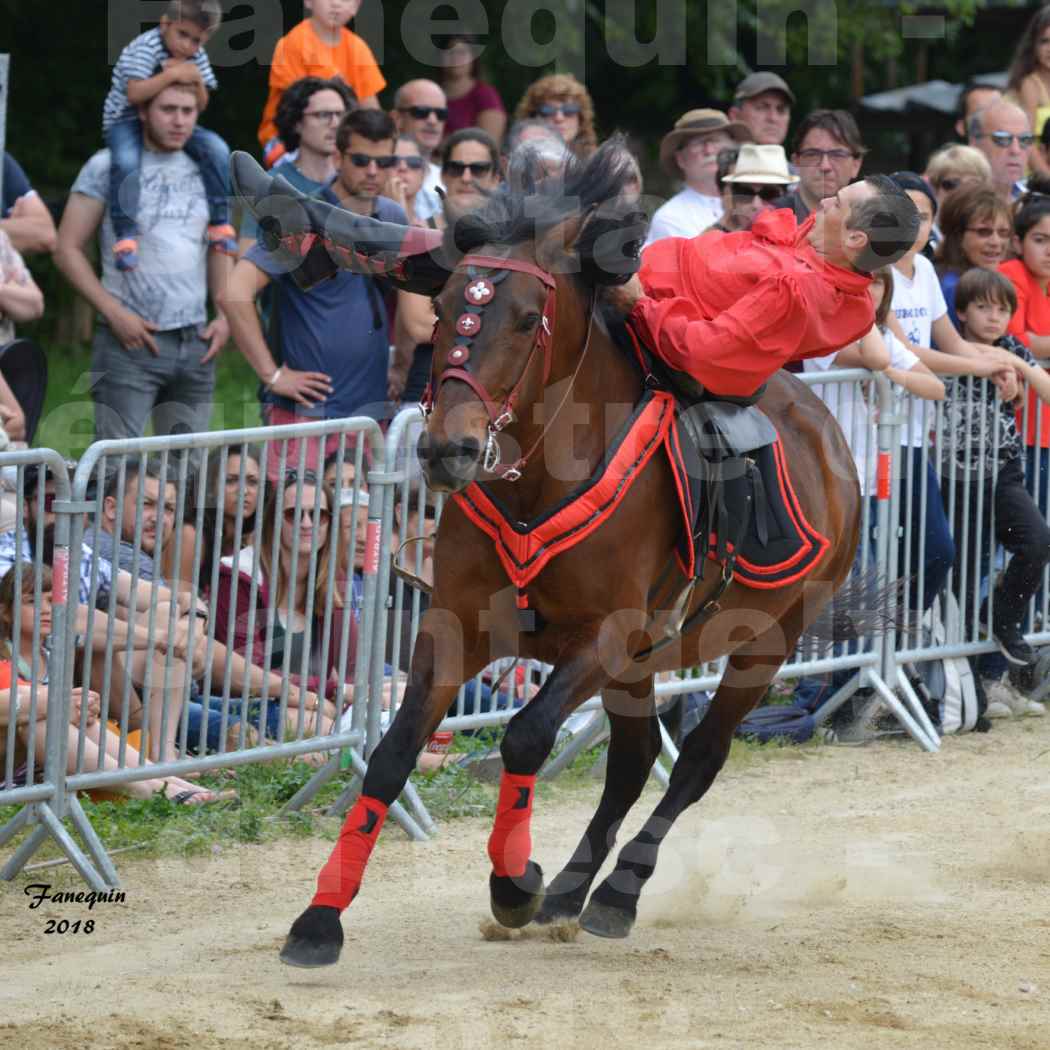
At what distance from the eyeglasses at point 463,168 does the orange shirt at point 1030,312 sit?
8.71 feet

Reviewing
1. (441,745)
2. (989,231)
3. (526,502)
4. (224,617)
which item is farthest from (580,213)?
(989,231)

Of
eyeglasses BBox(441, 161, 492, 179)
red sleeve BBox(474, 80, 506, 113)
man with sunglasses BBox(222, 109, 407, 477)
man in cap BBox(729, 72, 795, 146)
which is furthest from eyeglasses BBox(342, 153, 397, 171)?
red sleeve BBox(474, 80, 506, 113)

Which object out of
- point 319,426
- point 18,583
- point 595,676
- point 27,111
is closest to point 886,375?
point 319,426

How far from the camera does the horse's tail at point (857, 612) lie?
730 centimetres

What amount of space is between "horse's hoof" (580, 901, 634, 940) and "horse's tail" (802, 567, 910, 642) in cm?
166

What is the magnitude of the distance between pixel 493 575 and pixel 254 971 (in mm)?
1330

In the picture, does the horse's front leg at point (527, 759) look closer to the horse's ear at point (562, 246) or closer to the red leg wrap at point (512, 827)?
the red leg wrap at point (512, 827)

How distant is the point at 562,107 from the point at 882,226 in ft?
18.1

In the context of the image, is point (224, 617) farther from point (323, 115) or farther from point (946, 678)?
point (946, 678)

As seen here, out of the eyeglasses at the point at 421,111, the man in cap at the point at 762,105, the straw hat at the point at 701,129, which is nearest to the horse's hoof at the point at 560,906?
the straw hat at the point at 701,129

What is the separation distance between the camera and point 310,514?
273 inches

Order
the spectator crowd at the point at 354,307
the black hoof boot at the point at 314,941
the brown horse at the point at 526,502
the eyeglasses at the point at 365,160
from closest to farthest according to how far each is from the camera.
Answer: the brown horse at the point at 526,502 < the black hoof boot at the point at 314,941 < the spectator crowd at the point at 354,307 < the eyeglasses at the point at 365,160

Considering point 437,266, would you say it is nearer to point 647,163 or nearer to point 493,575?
point 493,575

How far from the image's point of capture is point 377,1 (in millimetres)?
→ 15672
